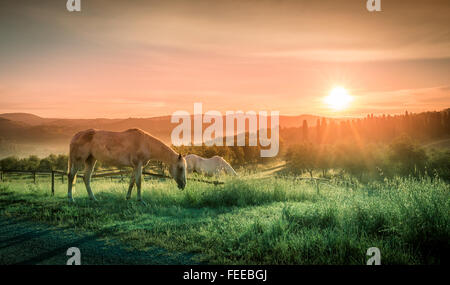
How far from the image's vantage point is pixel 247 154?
5175cm

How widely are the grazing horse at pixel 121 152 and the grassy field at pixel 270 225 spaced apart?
0.96 metres

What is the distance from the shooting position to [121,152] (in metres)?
9.72

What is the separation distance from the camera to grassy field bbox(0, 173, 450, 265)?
4.54 m

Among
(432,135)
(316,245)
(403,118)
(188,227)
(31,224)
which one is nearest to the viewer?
(316,245)

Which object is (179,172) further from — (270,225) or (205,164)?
(205,164)

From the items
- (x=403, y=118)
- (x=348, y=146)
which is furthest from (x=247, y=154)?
(x=403, y=118)

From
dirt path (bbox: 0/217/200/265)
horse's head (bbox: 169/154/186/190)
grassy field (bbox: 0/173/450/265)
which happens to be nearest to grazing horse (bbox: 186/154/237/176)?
horse's head (bbox: 169/154/186/190)

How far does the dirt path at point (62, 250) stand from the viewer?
4480mm

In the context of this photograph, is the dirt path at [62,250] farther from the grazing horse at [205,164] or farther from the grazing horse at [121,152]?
the grazing horse at [205,164]

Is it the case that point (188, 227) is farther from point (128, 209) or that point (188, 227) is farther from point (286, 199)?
point (286, 199)

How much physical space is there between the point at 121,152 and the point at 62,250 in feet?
16.4

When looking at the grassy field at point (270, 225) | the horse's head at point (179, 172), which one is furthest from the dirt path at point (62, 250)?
the horse's head at point (179, 172)

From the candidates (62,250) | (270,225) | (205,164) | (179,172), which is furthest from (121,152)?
(205,164)
